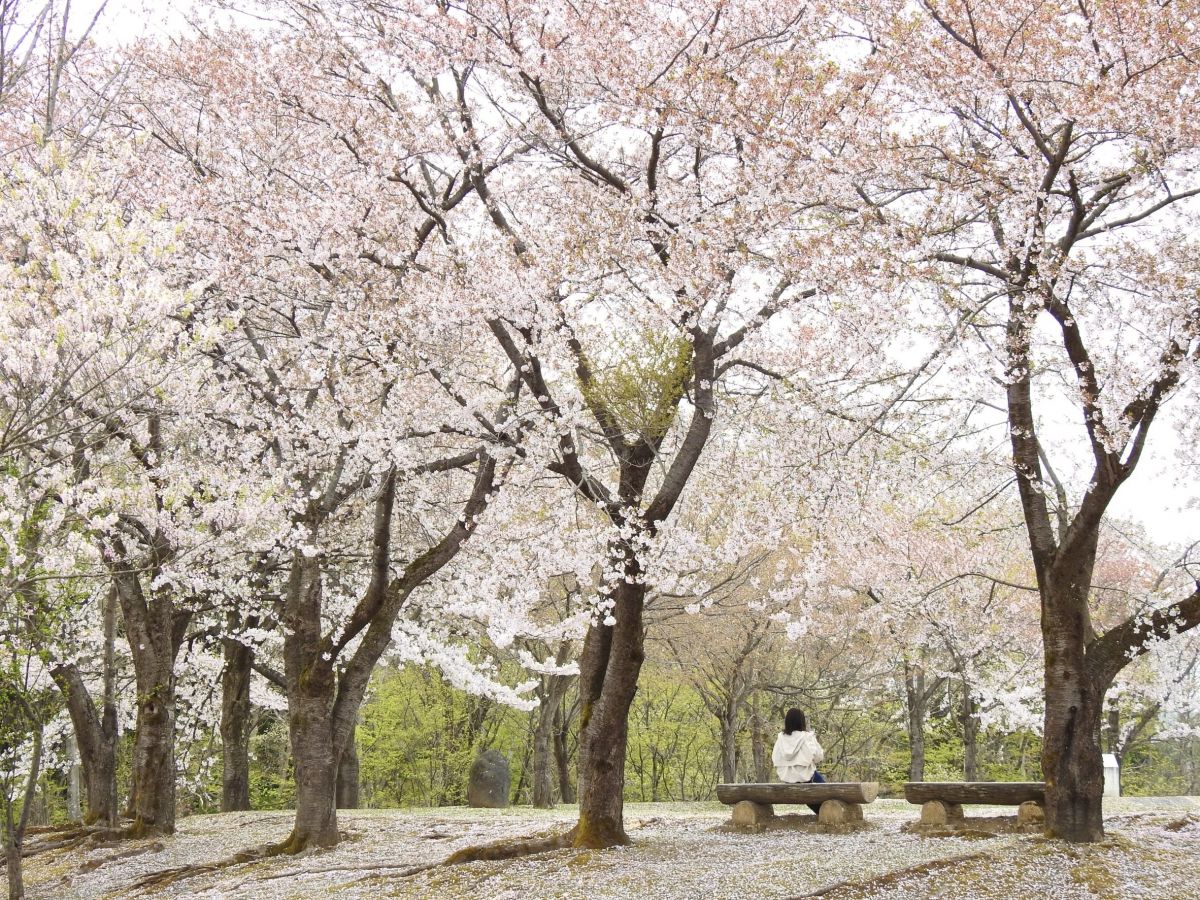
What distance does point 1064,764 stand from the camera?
8016 millimetres

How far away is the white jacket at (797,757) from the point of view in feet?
37.1

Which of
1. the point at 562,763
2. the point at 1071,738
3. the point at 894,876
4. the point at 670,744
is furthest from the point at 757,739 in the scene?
the point at 894,876

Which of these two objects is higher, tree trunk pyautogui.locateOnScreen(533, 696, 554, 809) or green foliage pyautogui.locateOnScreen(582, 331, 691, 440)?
green foliage pyautogui.locateOnScreen(582, 331, 691, 440)

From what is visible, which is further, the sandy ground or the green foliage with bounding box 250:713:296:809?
the green foliage with bounding box 250:713:296:809

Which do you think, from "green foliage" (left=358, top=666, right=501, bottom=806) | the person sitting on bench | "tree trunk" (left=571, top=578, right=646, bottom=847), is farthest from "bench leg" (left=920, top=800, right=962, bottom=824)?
"green foliage" (left=358, top=666, right=501, bottom=806)

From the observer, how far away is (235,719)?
→ 1545 centimetres

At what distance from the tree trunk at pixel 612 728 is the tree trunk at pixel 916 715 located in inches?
421

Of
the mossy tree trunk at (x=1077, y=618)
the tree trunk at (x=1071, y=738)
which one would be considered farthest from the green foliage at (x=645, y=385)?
the tree trunk at (x=1071, y=738)

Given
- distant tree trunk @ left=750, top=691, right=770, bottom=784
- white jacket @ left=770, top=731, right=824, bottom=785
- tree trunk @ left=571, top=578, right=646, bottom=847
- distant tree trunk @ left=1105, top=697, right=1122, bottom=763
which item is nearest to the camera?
tree trunk @ left=571, top=578, right=646, bottom=847

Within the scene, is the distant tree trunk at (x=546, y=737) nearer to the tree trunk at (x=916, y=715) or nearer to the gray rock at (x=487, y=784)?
the gray rock at (x=487, y=784)

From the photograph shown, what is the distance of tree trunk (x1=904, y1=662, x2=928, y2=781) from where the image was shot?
18.5 meters

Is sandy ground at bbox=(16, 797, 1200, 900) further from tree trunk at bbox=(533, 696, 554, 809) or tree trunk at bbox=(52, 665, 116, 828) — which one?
tree trunk at bbox=(533, 696, 554, 809)

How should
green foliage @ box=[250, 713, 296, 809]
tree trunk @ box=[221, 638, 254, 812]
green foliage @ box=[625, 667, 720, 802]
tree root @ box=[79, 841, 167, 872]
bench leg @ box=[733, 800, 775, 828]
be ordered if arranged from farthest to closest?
1. green foliage @ box=[625, 667, 720, 802]
2. green foliage @ box=[250, 713, 296, 809]
3. tree trunk @ box=[221, 638, 254, 812]
4. bench leg @ box=[733, 800, 775, 828]
5. tree root @ box=[79, 841, 167, 872]

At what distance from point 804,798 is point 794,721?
1031 millimetres
